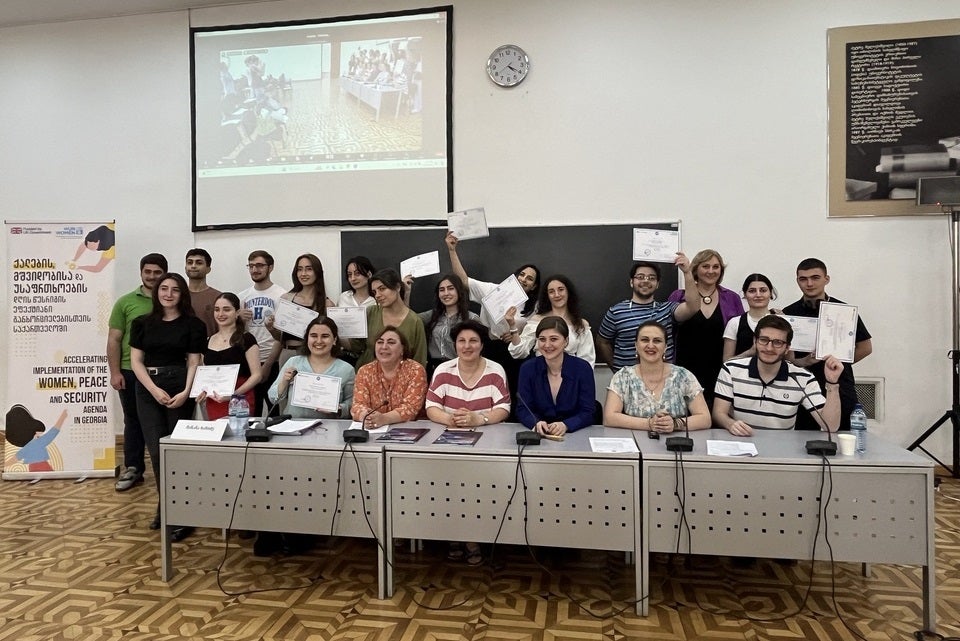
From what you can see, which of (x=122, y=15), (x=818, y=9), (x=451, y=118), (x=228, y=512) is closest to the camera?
(x=228, y=512)

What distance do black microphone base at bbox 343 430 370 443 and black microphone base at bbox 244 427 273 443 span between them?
0.36 meters

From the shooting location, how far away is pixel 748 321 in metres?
3.18

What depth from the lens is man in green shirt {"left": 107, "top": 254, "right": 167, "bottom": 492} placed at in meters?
3.79

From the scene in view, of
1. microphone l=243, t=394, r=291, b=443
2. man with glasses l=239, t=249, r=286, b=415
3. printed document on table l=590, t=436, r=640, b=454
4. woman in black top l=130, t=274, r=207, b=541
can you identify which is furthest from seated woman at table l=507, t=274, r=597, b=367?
woman in black top l=130, t=274, r=207, b=541

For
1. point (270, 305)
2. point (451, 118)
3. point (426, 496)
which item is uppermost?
point (451, 118)

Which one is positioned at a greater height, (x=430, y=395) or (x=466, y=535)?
(x=430, y=395)

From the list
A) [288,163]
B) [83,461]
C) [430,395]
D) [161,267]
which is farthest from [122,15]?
[430,395]

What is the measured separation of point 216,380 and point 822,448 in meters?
2.67

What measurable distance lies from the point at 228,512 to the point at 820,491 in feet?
7.99

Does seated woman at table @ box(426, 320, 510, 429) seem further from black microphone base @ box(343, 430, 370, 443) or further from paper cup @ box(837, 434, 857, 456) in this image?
paper cup @ box(837, 434, 857, 456)

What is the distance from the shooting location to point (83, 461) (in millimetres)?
4172

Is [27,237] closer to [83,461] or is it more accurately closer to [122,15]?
[83,461]

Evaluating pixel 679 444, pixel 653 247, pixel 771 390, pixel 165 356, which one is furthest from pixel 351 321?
pixel 771 390

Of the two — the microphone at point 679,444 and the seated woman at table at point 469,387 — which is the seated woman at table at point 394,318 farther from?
the microphone at point 679,444
